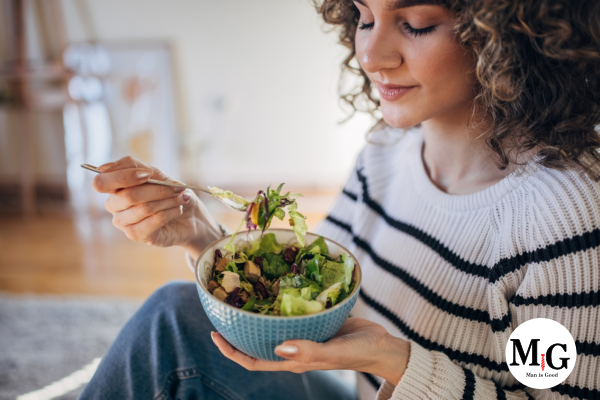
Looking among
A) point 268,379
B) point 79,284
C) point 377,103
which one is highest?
point 377,103

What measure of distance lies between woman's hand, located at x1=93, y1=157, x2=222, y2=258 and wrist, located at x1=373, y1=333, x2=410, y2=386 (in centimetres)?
47

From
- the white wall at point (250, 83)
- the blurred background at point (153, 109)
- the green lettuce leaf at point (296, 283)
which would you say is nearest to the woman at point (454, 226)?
the green lettuce leaf at point (296, 283)

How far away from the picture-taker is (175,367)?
925 mm

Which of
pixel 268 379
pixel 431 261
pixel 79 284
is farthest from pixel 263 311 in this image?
pixel 79 284

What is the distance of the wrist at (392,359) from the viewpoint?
2.48 ft

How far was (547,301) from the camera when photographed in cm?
78

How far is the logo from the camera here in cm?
77

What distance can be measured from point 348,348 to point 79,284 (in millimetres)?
1864

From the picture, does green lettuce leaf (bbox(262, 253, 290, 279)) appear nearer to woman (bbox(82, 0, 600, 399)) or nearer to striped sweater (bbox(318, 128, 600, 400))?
woman (bbox(82, 0, 600, 399))

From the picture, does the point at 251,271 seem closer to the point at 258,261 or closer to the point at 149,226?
the point at 258,261

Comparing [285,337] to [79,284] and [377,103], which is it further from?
[79,284]

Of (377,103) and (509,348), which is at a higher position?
(377,103)

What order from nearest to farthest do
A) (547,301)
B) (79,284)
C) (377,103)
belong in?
(547,301), (377,103), (79,284)

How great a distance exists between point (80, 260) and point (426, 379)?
2.13 meters
